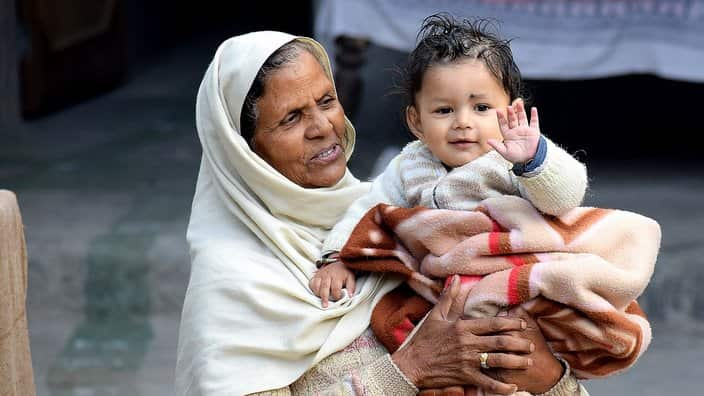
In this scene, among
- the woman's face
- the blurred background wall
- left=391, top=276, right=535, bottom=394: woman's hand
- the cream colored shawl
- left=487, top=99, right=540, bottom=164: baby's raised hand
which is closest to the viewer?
left=487, top=99, right=540, bottom=164: baby's raised hand

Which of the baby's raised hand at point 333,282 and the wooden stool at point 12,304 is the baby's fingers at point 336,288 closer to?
the baby's raised hand at point 333,282

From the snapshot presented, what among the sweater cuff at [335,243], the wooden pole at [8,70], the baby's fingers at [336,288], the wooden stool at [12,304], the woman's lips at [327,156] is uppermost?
the woman's lips at [327,156]

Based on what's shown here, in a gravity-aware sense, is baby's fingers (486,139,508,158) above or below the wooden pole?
above

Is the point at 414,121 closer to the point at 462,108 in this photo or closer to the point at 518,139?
the point at 462,108

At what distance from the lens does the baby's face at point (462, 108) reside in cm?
239

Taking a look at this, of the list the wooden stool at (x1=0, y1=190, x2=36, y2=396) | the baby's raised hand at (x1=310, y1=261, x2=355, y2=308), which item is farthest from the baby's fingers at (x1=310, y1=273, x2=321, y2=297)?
the wooden stool at (x1=0, y1=190, x2=36, y2=396)

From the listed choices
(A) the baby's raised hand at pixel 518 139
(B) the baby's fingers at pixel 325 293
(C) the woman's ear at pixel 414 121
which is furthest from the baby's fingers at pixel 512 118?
(B) the baby's fingers at pixel 325 293

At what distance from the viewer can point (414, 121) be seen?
2555 millimetres

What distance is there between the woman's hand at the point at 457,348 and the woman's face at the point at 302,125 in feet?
1.54

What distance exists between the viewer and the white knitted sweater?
7.29 ft

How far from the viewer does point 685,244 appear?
5.21 m

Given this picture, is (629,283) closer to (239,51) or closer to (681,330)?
(239,51)

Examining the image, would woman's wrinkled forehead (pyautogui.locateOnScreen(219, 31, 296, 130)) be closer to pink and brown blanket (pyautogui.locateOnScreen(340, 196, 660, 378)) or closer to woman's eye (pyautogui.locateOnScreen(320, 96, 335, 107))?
woman's eye (pyautogui.locateOnScreen(320, 96, 335, 107))

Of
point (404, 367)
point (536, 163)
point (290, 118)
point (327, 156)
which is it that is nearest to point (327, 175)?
point (327, 156)
